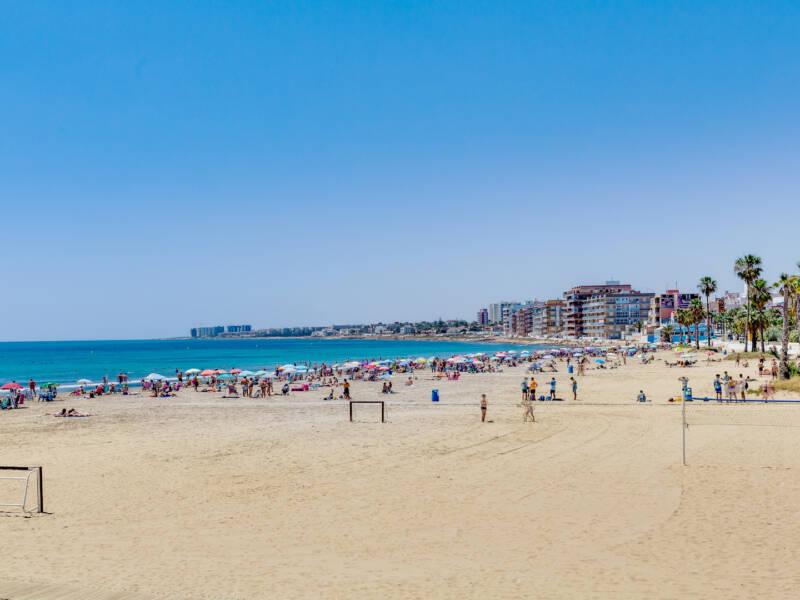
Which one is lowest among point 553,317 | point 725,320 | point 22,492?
point 22,492

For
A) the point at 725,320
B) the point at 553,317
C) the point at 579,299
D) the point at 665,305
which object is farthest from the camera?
the point at 553,317

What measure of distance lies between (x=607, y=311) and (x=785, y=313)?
128 metres

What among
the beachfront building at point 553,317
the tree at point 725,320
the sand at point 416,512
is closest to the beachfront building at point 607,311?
the beachfront building at point 553,317

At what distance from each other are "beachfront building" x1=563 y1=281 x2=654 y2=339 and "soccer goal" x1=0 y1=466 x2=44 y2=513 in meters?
152

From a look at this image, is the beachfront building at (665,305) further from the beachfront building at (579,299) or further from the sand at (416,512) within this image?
the sand at (416,512)

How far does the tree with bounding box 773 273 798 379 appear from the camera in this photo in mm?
34562

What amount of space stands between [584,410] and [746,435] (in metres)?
8.50

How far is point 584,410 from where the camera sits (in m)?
27.4

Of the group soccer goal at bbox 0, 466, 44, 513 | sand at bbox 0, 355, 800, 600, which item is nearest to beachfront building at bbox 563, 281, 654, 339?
sand at bbox 0, 355, 800, 600

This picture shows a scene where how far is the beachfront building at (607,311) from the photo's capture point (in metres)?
159

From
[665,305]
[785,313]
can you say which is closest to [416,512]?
[785,313]

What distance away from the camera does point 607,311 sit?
159375mm

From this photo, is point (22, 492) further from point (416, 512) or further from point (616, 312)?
point (616, 312)

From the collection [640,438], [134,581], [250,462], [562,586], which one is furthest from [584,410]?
[134,581]
